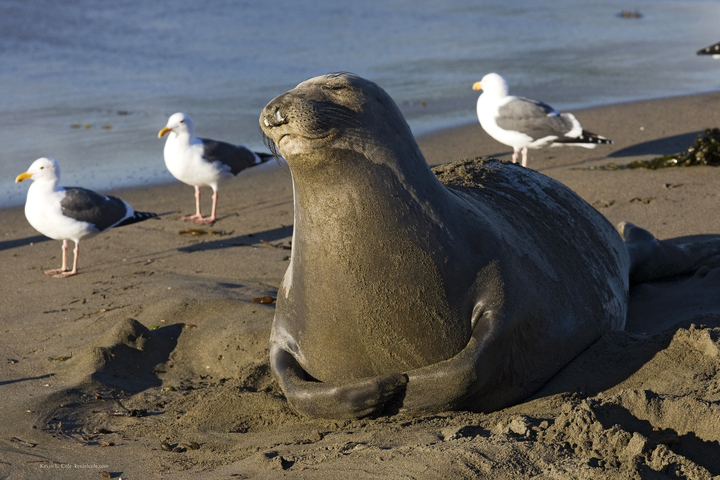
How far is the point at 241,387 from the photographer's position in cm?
435

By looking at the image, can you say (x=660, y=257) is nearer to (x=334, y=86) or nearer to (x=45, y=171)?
(x=334, y=86)

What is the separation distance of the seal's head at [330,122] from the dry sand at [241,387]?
3.97ft

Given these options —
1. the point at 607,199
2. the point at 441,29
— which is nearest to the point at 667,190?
the point at 607,199

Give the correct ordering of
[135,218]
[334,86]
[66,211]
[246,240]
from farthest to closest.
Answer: [135,218] < [246,240] < [66,211] < [334,86]

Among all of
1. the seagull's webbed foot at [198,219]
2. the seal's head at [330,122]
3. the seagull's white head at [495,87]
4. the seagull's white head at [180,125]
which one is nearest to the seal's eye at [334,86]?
the seal's head at [330,122]

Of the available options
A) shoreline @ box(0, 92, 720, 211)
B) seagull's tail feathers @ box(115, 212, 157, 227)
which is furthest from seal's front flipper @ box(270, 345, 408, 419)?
shoreline @ box(0, 92, 720, 211)

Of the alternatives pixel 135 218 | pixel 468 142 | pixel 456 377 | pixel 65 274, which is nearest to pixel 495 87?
pixel 468 142

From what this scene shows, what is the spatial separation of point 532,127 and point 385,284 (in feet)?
23.6

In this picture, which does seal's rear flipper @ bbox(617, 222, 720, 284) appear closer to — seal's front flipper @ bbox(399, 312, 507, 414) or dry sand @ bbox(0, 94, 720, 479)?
dry sand @ bbox(0, 94, 720, 479)

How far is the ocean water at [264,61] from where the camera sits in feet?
40.3

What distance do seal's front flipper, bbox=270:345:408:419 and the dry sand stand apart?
0.27 feet

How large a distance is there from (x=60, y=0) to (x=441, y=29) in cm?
1394

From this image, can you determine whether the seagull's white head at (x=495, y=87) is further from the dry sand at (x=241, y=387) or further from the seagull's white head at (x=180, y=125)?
the seagull's white head at (x=180, y=125)

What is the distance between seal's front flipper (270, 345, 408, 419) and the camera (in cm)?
350
